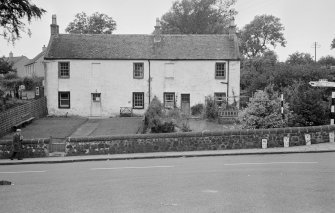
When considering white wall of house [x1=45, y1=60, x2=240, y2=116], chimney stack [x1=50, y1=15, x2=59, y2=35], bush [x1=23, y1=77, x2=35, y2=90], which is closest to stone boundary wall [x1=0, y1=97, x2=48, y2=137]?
white wall of house [x1=45, y1=60, x2=240, y2=116]

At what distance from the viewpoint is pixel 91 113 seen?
4369cm

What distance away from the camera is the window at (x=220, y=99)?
40.5m

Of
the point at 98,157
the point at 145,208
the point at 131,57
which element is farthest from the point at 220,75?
the point at 145,208

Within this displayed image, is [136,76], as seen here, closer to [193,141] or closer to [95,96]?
[95,96]

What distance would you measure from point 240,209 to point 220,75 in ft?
109

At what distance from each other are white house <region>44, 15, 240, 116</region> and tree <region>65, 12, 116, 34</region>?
3315cm

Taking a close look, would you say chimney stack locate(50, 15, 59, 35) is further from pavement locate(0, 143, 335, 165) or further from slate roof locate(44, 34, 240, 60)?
pavement locate(0, 143, 335, 165)

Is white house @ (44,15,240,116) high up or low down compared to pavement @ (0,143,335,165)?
up

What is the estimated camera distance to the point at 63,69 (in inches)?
1721

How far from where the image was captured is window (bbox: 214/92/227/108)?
4054cm

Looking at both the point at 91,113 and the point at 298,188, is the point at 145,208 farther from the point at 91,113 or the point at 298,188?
the point at 91,113

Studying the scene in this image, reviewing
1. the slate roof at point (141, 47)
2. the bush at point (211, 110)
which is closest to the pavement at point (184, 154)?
the bush at point (211, 110)

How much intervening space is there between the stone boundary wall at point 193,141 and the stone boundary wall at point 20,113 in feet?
37.0

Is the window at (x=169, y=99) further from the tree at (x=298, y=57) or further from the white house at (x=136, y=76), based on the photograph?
the tree at (x=298, y=57)
